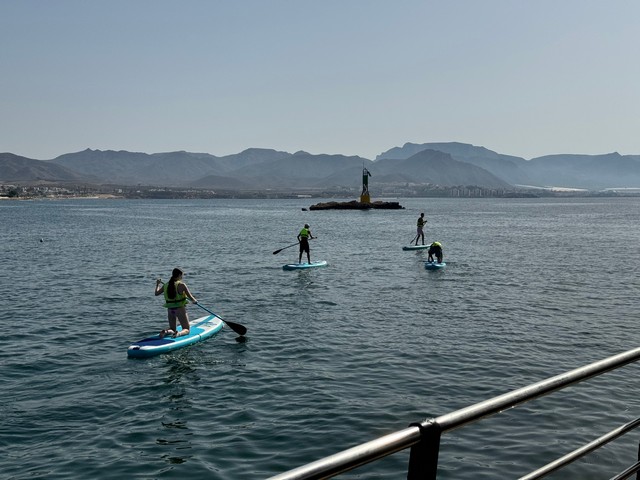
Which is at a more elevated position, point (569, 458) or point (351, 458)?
point (351, 458)

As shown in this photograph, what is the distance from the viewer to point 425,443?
2.59 m

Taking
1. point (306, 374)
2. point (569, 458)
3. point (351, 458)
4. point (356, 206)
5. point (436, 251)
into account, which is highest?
point (356, 206)

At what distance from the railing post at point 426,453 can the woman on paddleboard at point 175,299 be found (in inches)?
670

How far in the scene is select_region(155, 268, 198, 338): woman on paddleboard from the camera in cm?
1922

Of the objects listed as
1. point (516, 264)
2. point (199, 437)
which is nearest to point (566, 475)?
point (199, 437)

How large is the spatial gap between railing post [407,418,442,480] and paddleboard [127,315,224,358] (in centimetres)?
1671

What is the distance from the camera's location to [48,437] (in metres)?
12.4

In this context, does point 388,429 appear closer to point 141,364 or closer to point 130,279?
point 141,364

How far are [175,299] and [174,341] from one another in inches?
53.8

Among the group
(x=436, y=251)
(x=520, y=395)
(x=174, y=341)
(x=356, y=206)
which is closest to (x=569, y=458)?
(x=520, y=395)

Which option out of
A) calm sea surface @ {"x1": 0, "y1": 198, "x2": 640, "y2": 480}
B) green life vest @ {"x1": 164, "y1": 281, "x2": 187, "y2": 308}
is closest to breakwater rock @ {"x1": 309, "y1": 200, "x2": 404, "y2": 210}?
calm sea surface @ {"x1": 0, "y1": 198, "x2": 640, "y2": 480}

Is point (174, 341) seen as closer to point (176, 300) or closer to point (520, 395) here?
point (176, 300)

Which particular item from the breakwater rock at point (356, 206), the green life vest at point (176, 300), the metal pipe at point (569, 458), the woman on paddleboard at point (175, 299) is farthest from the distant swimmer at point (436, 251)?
the breakwater rock at point (356, 206)

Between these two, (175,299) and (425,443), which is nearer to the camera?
(425,443)
